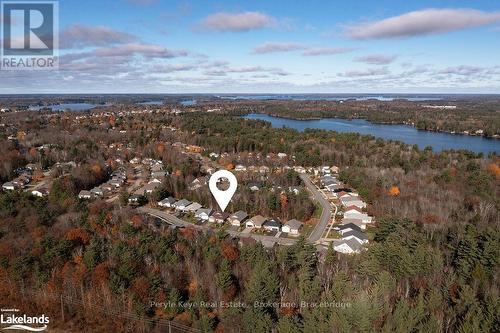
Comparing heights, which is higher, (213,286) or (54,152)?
(54,152)

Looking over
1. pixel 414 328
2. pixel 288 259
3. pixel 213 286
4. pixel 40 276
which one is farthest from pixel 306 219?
pixel 40 276

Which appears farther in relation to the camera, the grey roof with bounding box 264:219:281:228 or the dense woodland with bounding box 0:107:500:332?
the grey roof with bounding box 264:219:281:228

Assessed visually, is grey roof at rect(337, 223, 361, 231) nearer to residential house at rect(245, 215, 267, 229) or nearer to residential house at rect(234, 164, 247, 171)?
residential house at rect(245, 215, 267, 229)

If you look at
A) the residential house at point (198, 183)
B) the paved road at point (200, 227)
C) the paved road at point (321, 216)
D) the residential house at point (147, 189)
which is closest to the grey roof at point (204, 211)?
the paved road at point (200, 227)

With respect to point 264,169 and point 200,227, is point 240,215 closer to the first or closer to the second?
point 200,227

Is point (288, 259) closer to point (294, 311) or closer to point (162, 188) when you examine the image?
point (294, 311)

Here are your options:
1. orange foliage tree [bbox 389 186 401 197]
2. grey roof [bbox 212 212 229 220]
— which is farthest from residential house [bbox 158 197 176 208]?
orange foliage tree [bbox 389 186 401 197]

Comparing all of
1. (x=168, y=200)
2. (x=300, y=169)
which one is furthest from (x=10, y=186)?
(x=300, y=169)
